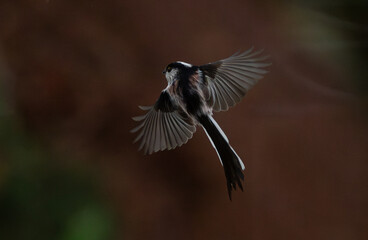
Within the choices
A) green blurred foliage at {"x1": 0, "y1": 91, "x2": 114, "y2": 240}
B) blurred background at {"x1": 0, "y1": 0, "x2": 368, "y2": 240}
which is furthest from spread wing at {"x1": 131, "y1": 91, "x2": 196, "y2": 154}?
green blurred foliage at {"x1": 0, "y1": 91, "x2": 114, "y2": 240}

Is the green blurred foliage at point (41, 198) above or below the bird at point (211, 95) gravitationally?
below

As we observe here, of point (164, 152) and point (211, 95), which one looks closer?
point (211, 95)

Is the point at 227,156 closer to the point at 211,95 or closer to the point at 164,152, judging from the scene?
the point at 211,95

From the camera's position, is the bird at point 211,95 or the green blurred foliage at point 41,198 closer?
the bird at point 211,95

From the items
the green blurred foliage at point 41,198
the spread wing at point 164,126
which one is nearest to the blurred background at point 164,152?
the green blurred foliage at point 41,198

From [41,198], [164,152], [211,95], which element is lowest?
[41,198]

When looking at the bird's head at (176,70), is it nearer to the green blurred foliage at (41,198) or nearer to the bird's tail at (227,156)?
the bird's tail at (227,156)

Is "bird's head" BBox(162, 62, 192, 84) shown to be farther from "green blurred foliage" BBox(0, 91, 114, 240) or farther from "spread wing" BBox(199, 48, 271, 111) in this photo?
"green blurred foliage" BBox(0, 91, 114, 240)

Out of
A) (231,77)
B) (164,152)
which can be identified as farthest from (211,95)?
(164,152)
